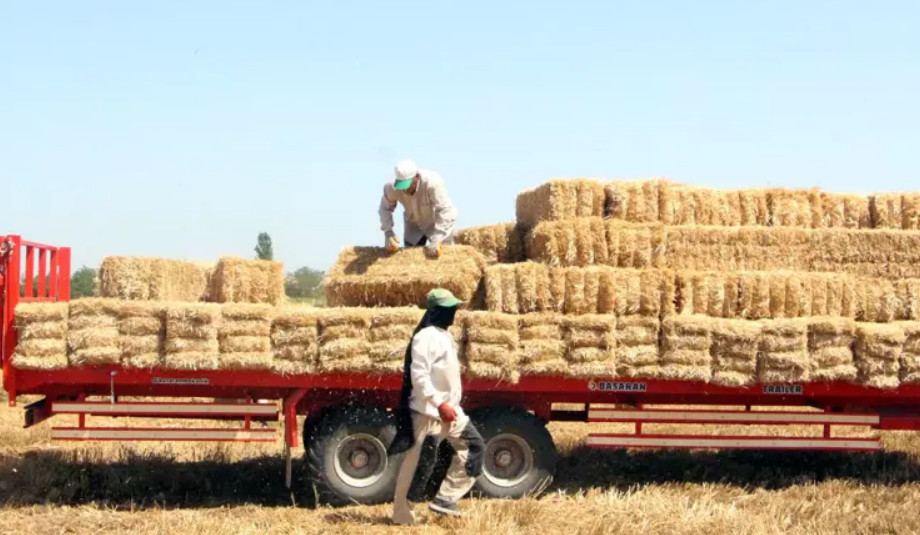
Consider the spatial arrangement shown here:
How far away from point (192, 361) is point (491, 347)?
2.72 meters

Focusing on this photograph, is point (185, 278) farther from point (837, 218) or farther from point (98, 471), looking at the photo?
point (837, 218)

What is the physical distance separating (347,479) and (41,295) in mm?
3673

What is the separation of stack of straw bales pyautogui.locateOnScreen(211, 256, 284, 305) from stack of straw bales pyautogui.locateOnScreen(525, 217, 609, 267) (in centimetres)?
285

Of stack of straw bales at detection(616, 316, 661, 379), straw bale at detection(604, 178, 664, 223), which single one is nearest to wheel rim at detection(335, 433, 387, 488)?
stack of straw bales at detection(616, 316, 661, 379)

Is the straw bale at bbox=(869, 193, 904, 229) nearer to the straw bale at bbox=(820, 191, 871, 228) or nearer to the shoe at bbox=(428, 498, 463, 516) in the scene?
the straw bale at bbox=(820, 191, 871, 228)

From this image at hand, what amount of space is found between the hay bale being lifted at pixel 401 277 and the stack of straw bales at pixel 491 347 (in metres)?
0.54

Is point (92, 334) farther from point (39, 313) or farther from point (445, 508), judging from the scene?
point (445, 508)

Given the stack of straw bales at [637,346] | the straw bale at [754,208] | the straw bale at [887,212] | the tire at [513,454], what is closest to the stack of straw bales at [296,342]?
the tire at [513,454]

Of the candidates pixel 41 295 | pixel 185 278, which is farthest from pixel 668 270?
pixel 41 295

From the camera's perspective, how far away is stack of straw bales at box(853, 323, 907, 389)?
957cm

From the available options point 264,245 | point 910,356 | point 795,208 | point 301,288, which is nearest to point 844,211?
point 795,208

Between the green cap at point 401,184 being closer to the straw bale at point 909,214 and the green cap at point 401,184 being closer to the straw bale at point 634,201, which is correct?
the straw bale at point 634,201

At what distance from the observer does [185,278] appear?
11602mm

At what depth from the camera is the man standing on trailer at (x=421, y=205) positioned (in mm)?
10312
